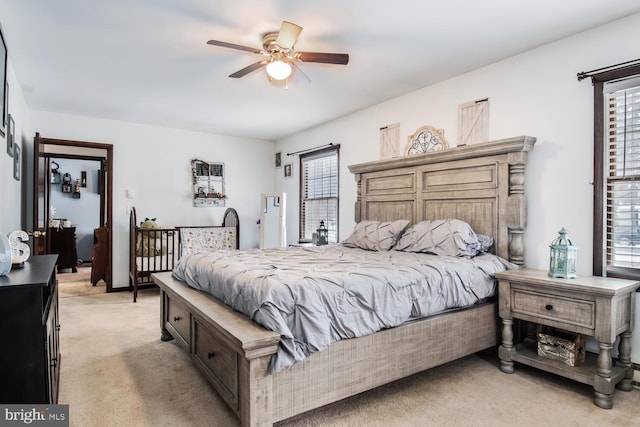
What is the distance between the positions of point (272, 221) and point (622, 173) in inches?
180

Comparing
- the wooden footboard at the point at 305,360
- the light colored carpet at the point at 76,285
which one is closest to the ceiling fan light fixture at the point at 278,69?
the wooden footboard at the point at 305,360

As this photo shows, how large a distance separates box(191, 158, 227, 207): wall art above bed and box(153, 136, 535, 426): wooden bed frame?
111 inches

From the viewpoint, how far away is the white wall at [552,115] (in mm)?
2627

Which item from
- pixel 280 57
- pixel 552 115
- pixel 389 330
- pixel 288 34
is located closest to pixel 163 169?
pixel 280 57

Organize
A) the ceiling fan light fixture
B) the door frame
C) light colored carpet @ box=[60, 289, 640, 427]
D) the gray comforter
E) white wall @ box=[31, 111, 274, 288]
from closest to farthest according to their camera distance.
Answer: the gray comforter < light colored carpet @ box=[60, 289, 640, 427] < the ceiling fan light fixture < the door frame < white wall @ box=[31, 111, 274, 288]

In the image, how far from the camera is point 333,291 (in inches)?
76.7

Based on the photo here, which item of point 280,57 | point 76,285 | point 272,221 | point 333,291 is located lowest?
point 76,285

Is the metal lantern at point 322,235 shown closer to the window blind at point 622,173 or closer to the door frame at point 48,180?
the door frame at point 48,180

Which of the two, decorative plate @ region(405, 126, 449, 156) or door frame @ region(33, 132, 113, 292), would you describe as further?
door frame @ region(33, 132, 113, 292)

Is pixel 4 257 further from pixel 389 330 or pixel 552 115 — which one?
pixel 552 115

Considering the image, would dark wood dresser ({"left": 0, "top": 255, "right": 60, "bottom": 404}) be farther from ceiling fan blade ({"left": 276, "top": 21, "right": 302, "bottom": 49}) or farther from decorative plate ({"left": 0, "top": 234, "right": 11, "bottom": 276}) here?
ceiling fan blade ({"left": 276, "top": 21, "right": 302, "bottom": 49})

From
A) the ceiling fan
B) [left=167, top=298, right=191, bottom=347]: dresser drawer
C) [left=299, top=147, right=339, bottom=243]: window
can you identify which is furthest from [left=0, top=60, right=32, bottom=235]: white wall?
[left=299, top=147, right=339, bottom=243]: window

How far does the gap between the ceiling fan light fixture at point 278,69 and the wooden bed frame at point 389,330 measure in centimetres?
158

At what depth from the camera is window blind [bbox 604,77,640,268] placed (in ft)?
8.02
